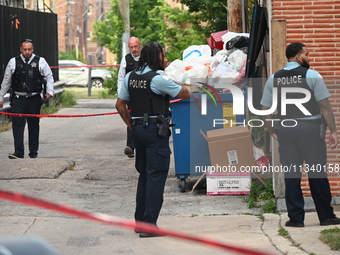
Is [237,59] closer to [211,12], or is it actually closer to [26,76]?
[26,76]

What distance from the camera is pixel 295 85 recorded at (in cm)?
729

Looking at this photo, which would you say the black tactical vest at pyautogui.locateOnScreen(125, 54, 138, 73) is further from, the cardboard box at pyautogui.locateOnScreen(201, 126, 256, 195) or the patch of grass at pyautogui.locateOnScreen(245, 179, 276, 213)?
the patch of grass at pyautogui.locateOnScreen(245, 179, 276, 213)

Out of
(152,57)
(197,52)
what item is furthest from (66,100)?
(152,57)

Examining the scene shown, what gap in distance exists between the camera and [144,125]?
279 inches

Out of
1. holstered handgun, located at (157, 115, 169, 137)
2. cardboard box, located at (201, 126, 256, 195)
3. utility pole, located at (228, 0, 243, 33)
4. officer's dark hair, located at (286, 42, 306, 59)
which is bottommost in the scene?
cardboard box, located at (201, 126, 256, 195)

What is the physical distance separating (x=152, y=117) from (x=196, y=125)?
6.72 feet

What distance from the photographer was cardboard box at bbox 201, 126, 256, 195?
8.91m

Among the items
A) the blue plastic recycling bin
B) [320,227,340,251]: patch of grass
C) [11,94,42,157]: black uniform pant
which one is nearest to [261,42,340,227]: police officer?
[320,227,340,251]: patch of grass

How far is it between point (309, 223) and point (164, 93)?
1872 mm

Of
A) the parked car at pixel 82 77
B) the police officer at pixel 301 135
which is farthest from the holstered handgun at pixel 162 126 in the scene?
the parked car at pixel 82 77

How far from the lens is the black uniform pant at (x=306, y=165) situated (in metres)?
7.36

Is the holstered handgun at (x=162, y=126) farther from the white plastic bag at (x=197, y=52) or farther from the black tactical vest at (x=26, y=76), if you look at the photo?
the black tactical vest at (x=26, y=76)

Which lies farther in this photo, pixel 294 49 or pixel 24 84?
pixel 24 84

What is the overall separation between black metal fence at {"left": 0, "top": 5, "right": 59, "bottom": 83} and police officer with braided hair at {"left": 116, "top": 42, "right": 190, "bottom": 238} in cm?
1024
